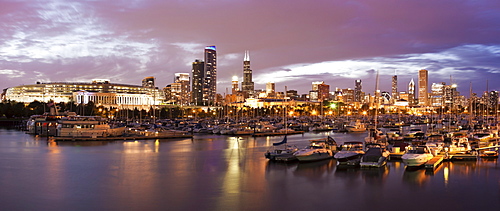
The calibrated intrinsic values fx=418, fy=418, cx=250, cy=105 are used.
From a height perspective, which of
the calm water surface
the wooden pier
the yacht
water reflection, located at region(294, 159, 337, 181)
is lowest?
the calm water surface

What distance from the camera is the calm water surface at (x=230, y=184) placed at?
2208cm

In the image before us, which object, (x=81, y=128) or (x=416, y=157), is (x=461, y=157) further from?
(x=81, y=128)

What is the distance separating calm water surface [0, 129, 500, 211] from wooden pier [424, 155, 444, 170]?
0.44 m

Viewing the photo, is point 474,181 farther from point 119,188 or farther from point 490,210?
→ point 119,188

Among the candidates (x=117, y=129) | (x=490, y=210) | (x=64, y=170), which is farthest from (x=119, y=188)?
(x=117, y=129)

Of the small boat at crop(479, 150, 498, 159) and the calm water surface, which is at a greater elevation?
the small boat at crop(479, 150, 498, 159)

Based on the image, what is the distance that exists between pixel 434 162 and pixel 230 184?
1602 cm

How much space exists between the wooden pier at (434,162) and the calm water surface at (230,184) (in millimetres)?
444

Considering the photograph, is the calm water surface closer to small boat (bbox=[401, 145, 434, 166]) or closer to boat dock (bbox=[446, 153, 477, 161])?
boat dock (bbox=[446, 153, 477, 161])

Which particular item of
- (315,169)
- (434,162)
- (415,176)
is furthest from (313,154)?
(434,162)

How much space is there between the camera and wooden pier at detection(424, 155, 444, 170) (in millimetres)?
30766

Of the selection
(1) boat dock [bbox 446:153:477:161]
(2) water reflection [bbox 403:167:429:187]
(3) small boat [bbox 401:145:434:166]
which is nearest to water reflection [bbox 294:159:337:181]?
(2) water reflection [bbox 403:167:429:187]

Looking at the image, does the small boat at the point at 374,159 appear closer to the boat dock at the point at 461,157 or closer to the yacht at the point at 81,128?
the boat dock at the point at 461,157

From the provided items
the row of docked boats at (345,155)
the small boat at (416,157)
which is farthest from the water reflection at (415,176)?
the row of docked boats at (345,155)
